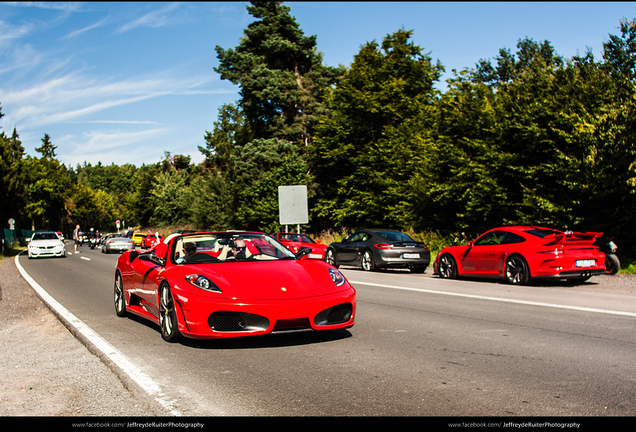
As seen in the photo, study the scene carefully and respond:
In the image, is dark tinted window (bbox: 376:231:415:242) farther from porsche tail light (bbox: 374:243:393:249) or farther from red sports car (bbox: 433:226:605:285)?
red sports car (bbox: 433:226:605:285)

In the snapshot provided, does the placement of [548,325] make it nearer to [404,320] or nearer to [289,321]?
[404,320]

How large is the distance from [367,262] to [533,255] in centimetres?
715

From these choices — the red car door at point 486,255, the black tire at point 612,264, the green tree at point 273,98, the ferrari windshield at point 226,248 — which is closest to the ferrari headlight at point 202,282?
the ferrari windshield at point 226,248

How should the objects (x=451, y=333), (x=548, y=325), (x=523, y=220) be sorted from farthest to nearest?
1. (x=523, y=220)
2. (x=548, y=325)
3. (x=451, y=333)

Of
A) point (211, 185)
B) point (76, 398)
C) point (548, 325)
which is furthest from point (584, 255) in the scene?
point (211, 185)

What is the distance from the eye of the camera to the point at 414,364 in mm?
5707

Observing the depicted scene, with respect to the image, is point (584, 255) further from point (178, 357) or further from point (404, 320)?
point (178, 357)

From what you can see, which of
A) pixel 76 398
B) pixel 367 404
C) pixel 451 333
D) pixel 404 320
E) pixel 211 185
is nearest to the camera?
pixel 367 404

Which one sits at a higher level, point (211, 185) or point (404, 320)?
point (211, 185)

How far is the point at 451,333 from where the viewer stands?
7523 mm

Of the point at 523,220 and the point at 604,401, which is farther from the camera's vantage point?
the point at 523,220

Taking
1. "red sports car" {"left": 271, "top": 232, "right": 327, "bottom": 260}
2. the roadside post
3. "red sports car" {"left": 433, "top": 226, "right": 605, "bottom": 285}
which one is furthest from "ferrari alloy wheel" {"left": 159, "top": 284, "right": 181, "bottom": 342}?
the roadside post

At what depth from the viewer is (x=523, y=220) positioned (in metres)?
22.3

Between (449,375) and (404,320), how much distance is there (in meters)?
3.46
